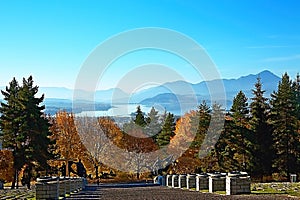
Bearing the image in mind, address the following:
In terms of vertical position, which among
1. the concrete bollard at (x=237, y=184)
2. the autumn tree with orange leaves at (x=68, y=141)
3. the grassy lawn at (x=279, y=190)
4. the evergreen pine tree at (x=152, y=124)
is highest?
the evergreen pine tree at (x=152, y=124)

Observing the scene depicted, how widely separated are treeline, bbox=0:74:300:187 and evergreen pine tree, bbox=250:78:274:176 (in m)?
0.10

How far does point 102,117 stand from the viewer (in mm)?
72750

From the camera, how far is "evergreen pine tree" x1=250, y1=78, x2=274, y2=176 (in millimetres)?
51875

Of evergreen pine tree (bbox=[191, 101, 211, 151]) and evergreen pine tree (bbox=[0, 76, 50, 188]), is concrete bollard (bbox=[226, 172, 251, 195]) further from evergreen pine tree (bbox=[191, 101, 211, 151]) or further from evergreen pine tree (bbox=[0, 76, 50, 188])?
evergreen pine tree (bbox=[191, 101, 211, 151])

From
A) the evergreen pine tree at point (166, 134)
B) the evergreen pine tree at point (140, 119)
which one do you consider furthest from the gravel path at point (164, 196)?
the evergreen pine tree at point (140, 119)

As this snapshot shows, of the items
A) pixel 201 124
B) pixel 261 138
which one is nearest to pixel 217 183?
pixel 261 138

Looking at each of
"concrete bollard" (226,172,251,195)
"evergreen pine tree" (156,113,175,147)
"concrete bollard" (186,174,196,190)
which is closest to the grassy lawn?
"concrete bollard" (226,172,251,195)

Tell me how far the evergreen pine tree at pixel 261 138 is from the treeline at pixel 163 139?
0.10 m

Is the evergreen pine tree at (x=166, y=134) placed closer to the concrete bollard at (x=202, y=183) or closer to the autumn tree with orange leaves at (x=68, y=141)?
the autumn tree with orange leaves at (x=68, y=141)

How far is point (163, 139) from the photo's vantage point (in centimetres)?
6956

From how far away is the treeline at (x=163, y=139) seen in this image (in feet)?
156

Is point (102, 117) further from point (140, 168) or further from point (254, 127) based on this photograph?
point (254, 127)

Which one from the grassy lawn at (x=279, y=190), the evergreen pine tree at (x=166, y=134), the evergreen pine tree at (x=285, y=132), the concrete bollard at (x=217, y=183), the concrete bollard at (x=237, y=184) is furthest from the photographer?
the evergreen pine tree at (x=166, y=134)

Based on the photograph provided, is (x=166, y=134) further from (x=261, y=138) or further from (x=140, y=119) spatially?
(x=261, y=138)
